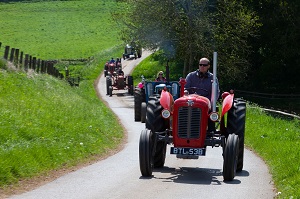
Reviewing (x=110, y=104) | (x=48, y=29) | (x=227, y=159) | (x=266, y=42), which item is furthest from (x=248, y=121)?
(x=48, y=29)

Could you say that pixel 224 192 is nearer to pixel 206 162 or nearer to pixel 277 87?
pixel 206 162

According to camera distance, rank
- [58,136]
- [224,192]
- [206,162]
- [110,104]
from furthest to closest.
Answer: [110,104], [58,136], [206,162], [224,192]

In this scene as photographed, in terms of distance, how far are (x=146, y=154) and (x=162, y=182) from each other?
0.69 metres

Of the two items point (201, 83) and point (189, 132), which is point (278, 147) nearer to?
point (201, 83)

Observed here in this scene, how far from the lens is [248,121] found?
2473 cm

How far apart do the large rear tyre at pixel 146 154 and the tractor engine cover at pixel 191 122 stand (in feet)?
2.02

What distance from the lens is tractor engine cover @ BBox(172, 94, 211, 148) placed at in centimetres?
1360

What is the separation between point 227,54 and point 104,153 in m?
26.7

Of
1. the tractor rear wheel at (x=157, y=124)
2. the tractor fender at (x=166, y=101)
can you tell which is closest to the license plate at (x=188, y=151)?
the tractor rear wheel at (x=157, y=124)

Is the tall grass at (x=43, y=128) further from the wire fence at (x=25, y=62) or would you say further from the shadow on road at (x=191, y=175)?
the shadow on road at (x=191, y=175)

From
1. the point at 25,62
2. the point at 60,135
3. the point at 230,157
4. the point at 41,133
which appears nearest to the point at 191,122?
the point at 230,157

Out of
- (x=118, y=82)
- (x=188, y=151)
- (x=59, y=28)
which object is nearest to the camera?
(x=188, y=151)

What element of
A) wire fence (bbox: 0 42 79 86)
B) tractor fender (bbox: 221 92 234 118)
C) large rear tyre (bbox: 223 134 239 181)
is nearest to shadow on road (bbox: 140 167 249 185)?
large rear tyre (bbox: 223 134 239 181)

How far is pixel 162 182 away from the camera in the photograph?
12.7m
